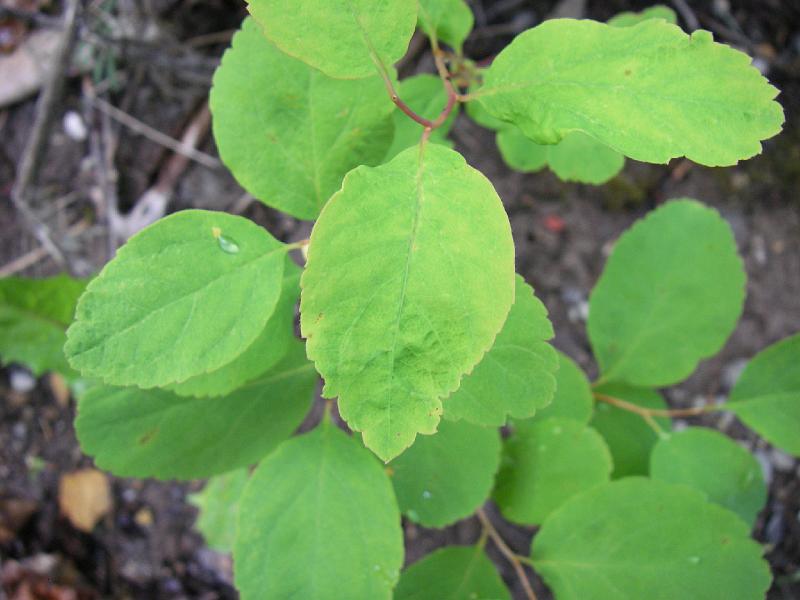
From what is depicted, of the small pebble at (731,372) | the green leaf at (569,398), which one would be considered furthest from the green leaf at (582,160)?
the small pebble at (731,372)

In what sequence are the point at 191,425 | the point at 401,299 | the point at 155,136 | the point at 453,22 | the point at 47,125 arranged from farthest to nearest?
the point at 155,136 → the point at 47,125 → the point at 453,22 → the point at 191,425 → the point at 401,299

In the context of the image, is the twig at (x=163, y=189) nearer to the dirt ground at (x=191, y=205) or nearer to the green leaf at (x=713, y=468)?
the dirt ground at (x=191, y=205)

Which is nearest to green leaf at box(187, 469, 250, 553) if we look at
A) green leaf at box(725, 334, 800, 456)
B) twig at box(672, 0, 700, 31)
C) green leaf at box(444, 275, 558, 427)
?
green leaf at box(444, 275, 558, 427)

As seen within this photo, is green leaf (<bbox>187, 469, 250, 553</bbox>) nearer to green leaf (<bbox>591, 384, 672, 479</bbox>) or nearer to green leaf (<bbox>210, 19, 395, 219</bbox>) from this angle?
green leaf (<bbox>591, 384, 672, 479</bbox>)

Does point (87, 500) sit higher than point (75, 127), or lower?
lower

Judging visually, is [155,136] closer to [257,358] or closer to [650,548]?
[257,358]

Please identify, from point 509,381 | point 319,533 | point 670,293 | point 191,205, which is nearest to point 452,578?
point 319,533

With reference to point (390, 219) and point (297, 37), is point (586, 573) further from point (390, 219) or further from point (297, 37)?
point (297, 37)
